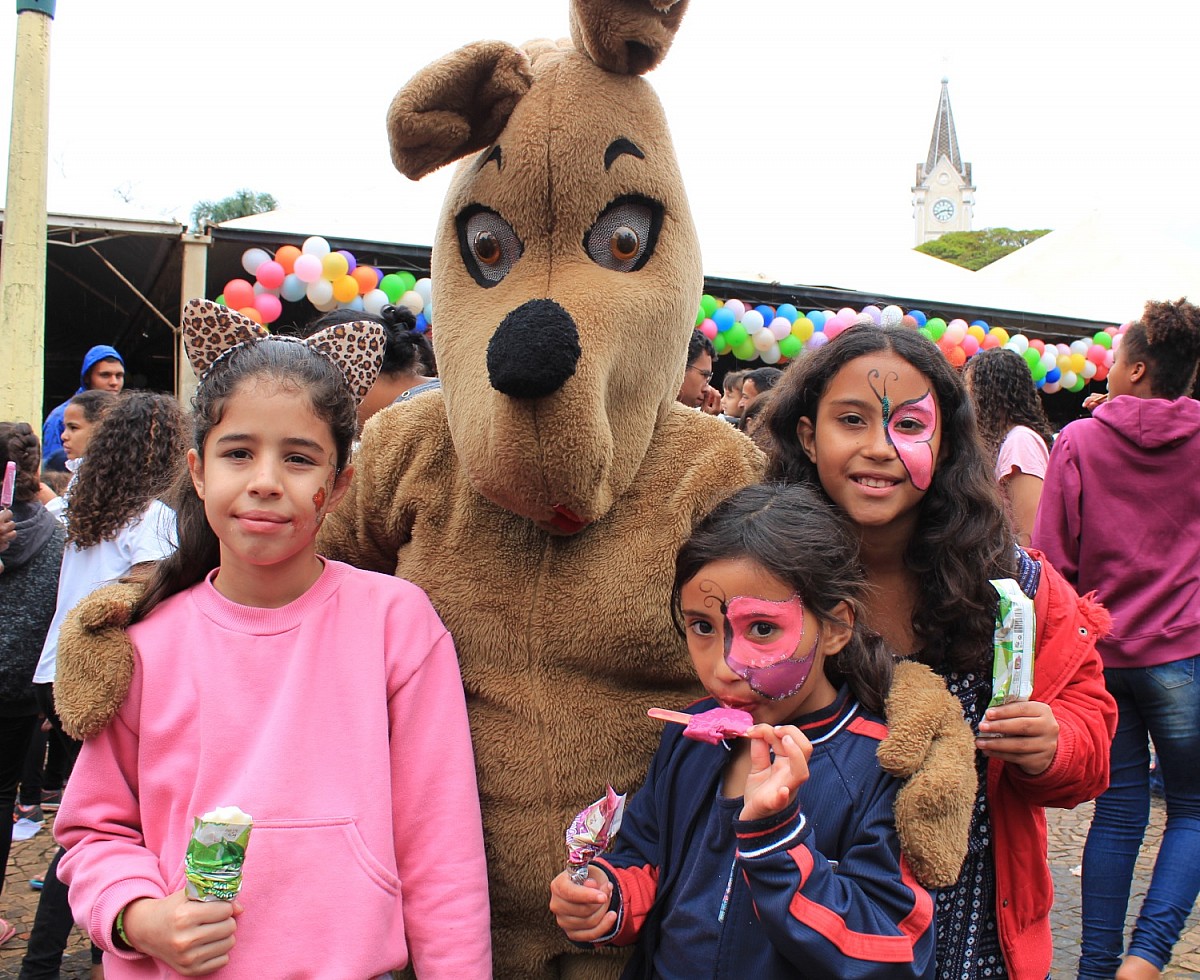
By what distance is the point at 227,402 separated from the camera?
1.64 m

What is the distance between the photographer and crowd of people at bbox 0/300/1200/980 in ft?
4.85

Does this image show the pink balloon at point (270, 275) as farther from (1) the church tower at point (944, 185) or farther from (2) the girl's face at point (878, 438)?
(1) the church tower at point (944, 185)

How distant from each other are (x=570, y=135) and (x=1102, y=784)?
147 centimetres

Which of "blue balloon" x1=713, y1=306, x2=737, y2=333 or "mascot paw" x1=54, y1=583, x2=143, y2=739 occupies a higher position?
"blue balloon" x1=713, y1=306, x2=737, y2=333

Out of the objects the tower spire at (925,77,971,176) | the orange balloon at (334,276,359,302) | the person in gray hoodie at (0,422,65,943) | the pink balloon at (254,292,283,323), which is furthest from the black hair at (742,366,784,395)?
the tower spire at (925,77,971,176)

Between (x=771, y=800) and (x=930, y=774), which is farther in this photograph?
(x=930, y=774)

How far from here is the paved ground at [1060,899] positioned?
351 cm

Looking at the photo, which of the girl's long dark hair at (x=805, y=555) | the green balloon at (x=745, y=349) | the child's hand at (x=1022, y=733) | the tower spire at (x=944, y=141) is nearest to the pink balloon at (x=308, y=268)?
the green balloon at (x=745, y=349)

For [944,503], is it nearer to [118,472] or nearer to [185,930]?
[185,930]

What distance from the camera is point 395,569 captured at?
215 cm

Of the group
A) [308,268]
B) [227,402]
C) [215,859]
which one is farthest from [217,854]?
[308,268]

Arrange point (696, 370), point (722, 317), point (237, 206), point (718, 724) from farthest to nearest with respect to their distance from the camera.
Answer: point (237, 206) < point (722, 317) < point (696, 370) < point (718, 724)

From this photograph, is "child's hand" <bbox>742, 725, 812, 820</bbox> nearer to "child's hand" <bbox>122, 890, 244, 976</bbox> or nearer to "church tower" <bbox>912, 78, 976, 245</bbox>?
"child's hand" <bbox>122, 890, 244, 976</bbox>

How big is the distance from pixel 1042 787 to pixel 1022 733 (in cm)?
16
